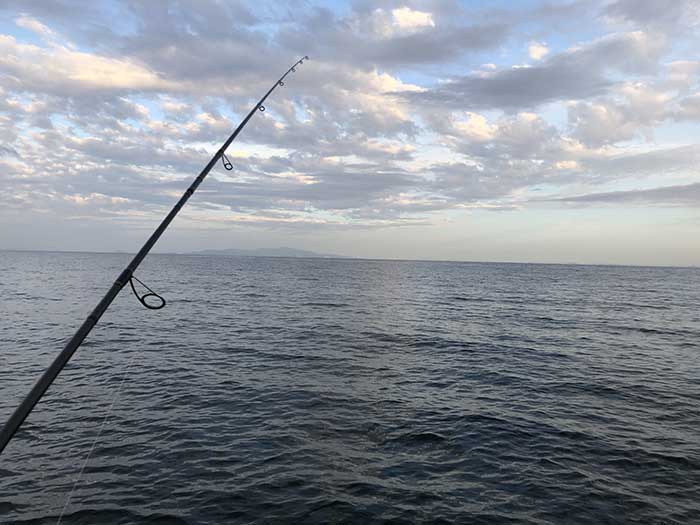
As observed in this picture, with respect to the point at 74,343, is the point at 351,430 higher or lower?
lower

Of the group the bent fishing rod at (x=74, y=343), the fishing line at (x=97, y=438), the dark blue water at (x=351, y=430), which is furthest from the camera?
the dark blue water at (x=351, y=430)

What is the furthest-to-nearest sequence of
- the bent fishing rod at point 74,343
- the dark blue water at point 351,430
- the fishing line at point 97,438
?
the dark blue water at point 351,430 → the fishing line at point 97,438 → the bent fishing rod at point 74,343

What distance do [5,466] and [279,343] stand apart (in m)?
15.1

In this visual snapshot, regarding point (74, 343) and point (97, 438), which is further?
point (97, 438)

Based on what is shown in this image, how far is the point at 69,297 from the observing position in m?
45.2

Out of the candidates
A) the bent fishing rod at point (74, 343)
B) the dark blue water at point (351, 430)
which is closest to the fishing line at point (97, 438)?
the dark blue water at point (351, 430)

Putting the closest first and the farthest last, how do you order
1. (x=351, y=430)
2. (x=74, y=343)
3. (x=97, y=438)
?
(x=74, y=343), (x=97, y=438), (x=351, y=430)

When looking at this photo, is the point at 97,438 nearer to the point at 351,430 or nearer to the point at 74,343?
the point at 351,430

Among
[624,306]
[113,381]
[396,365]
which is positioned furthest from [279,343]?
[624,306]

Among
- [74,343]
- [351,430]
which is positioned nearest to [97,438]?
[351,430]

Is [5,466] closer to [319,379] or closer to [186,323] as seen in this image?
[319,379]

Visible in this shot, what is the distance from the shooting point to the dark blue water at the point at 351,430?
8.67m

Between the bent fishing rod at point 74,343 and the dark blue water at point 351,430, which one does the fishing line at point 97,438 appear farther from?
the bent fishing rod at point 74,343

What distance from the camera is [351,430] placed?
40.4ft
